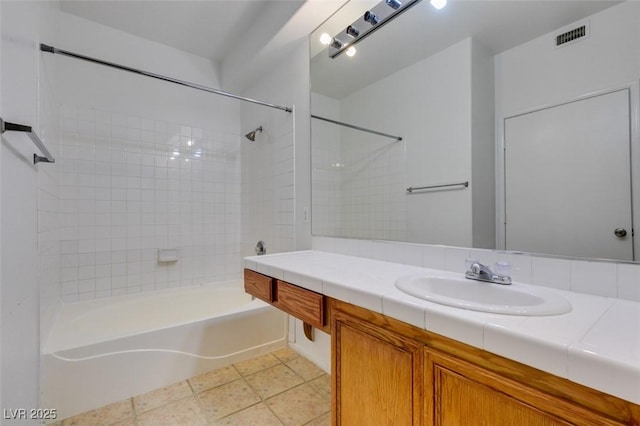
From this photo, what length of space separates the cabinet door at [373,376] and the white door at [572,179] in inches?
25.3

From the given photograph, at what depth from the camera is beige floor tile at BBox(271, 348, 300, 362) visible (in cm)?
207

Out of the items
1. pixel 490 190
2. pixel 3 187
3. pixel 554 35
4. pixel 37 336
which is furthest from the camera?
pixel 37 336

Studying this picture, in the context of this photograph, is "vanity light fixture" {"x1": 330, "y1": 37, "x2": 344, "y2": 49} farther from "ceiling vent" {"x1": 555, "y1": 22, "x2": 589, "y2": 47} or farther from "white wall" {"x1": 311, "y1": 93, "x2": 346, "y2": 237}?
"ceiling vent" {"x1": 555, "y1": 22, "x2": 589, "y2": 47}

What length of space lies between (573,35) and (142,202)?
9.39ft

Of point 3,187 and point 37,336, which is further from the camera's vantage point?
point 37,336

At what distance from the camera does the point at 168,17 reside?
2188 millimetres

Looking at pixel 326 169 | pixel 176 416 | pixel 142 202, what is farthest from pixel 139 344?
pixel 326 169

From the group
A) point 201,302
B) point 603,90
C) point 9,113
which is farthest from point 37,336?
point 603,90

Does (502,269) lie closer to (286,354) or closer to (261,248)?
(286,354)

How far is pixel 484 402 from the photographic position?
66cm

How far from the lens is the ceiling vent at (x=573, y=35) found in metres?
0.95

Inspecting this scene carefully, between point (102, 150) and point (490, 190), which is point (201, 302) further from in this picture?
point (490, 190)

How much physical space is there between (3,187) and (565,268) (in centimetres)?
187

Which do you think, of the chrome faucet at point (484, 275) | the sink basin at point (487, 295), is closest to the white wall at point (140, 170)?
the sink basin at point (487, 295)
